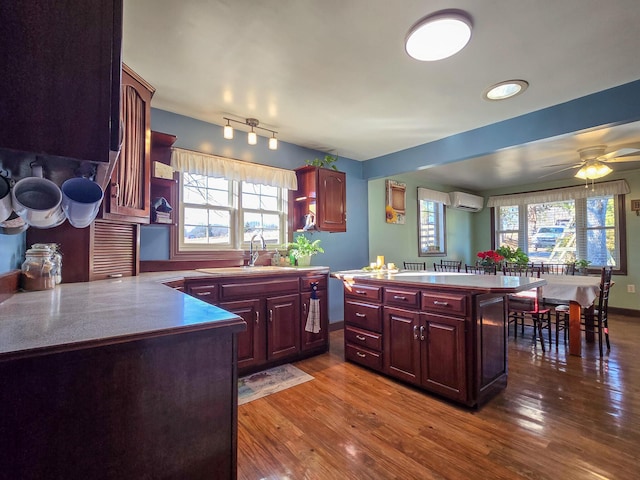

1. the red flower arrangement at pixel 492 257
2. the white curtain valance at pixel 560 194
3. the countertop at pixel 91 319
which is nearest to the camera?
the countertop at pixel 91 319

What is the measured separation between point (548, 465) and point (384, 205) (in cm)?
384

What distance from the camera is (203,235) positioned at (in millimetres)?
3227

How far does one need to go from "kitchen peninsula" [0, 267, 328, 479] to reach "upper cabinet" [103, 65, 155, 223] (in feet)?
3.20

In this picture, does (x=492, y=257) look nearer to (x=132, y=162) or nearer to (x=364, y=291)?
(x=364, y=291)

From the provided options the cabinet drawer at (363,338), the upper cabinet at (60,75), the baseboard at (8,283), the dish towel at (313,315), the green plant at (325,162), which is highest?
the green plant at (325,162)

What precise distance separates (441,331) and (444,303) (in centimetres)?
21

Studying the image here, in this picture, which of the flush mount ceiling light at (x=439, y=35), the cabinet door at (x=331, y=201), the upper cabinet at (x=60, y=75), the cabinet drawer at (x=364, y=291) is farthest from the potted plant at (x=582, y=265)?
the upper cabinet at (x=60, y=75)

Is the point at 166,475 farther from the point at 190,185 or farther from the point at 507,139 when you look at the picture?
the point at 507,139

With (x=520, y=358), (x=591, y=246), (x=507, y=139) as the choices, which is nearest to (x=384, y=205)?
(x=507, y=139)

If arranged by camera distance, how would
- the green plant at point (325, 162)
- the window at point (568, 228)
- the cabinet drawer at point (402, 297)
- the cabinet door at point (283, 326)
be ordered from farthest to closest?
1. the window at point (568, 228)
2. the green plant at point (325, 162)
3. the cabinet door at point (283, 326)
4. the cabinet drawer at point (402, 297)

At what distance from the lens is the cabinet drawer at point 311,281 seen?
10.2 feet

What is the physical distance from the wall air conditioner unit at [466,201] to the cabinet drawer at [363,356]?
444 cm

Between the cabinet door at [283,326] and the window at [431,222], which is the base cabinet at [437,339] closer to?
the cabinet door at [283,326]

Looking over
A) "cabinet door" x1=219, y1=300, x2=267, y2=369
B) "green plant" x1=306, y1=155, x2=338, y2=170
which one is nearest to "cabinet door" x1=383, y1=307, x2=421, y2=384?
"cabinet door" x1=219, y1=300, x2=267, y2=369
